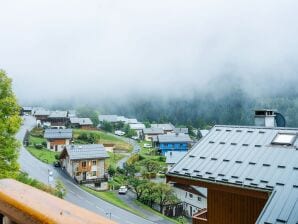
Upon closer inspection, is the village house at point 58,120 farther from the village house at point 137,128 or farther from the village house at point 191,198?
the village house at point 191,198

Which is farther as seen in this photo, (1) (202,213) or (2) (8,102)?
(2) (8,102)

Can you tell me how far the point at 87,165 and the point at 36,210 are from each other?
43.8 meters

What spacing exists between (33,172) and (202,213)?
35237 mm

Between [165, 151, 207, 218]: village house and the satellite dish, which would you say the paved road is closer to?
[165, 151, 207, 218]: village house

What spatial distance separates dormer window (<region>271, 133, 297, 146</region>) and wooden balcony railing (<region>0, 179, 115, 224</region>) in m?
6.96

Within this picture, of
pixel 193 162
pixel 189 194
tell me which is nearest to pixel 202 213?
pixel 193 162

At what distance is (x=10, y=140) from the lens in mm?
13188

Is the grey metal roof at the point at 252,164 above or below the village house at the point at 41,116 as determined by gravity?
above

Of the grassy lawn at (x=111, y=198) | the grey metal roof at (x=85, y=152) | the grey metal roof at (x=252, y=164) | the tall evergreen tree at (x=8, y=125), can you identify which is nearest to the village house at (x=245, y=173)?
the grey metal roof at (x=252, y=164)

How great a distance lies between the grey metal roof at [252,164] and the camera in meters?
5.91

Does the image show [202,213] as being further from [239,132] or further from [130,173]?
[130,173]

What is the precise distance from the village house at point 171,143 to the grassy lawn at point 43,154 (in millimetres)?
20464

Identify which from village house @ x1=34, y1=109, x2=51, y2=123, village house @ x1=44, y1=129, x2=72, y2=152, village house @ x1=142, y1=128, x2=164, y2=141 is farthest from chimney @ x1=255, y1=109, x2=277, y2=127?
village house @ x1=34, y1=109, x2=51, y2=123

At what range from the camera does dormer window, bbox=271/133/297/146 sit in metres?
7.52
